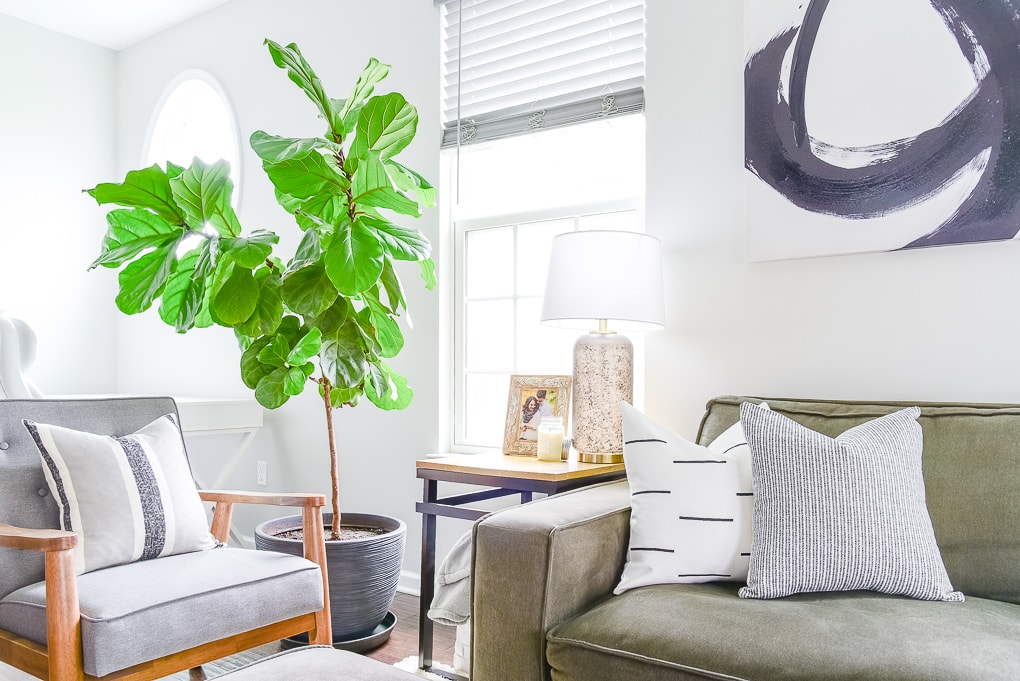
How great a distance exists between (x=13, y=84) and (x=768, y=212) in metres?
3.91

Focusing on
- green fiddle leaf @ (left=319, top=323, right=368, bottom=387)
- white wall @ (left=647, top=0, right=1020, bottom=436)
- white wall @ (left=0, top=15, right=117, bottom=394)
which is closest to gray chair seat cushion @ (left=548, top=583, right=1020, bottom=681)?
white wall @ (left=647, top=0, right=1020, bottom=436)

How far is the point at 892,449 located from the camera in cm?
158

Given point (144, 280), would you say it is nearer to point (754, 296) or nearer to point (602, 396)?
point (602, 396)

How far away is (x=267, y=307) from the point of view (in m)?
2.34

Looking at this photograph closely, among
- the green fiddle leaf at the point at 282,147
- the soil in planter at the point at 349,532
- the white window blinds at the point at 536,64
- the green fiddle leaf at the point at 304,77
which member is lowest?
the soil in planter at the point at 349,532

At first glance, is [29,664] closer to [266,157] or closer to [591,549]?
[591,549]

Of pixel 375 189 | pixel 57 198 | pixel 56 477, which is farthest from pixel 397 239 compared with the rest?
pixel 57 198

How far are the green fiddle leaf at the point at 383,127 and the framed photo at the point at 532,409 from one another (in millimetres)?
886

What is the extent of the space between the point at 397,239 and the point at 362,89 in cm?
50

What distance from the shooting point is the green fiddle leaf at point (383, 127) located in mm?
2281

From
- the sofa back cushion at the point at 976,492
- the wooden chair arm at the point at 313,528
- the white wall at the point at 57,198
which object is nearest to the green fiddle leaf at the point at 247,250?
the wooden chair arm at the point at 313,528

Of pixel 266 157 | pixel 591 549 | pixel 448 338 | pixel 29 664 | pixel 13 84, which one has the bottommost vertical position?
pixel 29 664

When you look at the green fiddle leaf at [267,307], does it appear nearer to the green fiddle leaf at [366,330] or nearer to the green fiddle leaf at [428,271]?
the green fiddle leaf at [366,330]

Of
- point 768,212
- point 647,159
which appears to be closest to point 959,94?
point 768,212
